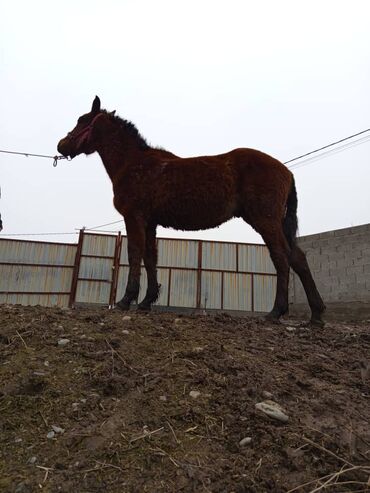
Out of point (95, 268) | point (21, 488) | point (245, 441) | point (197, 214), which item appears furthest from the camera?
point (95, 268)

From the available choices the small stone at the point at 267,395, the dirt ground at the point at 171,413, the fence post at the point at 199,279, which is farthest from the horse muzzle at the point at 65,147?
the fence post at the point at 199,279

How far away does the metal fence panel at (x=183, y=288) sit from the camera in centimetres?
1193

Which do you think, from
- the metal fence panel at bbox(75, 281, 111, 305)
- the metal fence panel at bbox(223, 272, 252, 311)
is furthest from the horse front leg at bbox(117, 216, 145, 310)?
the metal fence panel at bbox(223, 272, 252, 311)

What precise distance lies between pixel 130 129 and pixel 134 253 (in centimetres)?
178

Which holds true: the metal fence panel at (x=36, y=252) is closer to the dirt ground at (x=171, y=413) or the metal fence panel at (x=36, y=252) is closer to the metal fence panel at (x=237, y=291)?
the metal fence panel at (x=237, y=291)

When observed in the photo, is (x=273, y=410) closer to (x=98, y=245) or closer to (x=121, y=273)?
(x=121, y=273)

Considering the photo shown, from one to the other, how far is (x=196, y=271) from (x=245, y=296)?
1.73m

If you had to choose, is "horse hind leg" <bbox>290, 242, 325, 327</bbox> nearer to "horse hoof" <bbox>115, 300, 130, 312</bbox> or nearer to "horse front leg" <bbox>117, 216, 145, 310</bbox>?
"horse front leg" <bbox>117, 216, 145, 310</bbox>

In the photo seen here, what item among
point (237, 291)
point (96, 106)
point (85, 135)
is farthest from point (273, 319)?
point (237, 291)

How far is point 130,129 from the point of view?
16.8 ft

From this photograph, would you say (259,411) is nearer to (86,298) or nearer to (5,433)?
(5,433)

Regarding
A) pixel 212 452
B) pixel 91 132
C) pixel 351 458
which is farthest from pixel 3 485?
pixel 91 132

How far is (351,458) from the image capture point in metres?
1.70

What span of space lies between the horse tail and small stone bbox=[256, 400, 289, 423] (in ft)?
9.70
